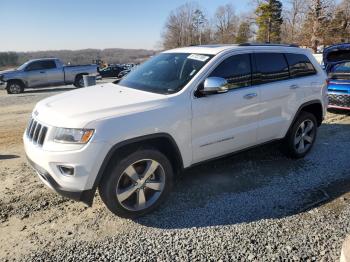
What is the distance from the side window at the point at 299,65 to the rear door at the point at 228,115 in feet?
3.10

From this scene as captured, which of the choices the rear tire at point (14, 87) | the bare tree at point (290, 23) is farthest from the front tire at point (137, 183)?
the bare tree at point (290, 23)

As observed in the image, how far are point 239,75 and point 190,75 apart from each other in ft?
2.51

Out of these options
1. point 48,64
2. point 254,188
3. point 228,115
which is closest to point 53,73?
point 48,64

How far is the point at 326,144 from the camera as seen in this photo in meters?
6.35

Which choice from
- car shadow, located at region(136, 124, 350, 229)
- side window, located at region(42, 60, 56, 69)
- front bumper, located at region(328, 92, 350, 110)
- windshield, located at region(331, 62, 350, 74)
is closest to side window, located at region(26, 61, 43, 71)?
side window, located at region(42, 60, 56, 69)

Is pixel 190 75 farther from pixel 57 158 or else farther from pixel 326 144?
pixel 326 144

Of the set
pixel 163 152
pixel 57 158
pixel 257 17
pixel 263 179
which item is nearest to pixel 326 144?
pixel 263 179

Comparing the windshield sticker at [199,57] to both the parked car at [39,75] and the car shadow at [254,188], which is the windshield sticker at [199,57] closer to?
the car shadow at [254,188]

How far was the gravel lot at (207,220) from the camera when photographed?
3.22 meters

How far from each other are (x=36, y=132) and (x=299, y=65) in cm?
391

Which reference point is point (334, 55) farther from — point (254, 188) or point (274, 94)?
point (254, 188)

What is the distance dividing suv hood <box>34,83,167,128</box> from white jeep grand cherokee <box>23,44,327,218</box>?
1cm

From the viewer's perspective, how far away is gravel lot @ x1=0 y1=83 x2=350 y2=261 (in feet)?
10.6

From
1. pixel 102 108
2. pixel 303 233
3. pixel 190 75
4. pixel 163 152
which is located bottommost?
pixel 303 233
